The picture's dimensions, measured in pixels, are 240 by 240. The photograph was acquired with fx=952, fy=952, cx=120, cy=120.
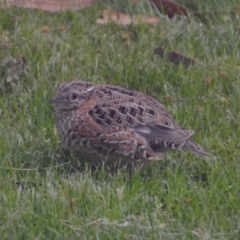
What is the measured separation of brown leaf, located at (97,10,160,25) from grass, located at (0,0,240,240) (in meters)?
0.08

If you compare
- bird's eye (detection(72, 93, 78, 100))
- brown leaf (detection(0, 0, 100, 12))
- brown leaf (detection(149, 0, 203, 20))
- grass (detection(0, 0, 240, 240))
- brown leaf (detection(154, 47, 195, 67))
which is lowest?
grass (detection(0, 0, 240, 240))

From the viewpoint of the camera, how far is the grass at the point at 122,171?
5.68 metres

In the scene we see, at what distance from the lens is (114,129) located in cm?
654

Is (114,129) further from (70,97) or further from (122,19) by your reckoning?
(122,19)

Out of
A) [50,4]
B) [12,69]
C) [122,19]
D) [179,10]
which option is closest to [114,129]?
[12,69]

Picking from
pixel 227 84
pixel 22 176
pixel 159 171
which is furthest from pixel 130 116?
pixel 227 84

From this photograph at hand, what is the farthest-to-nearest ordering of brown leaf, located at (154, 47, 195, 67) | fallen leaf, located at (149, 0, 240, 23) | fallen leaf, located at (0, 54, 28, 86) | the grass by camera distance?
fallen leaf, located at (149, 0, 240, 23) < brown leaf, located at (154, 47, 195, 67) < fallen leaf, located at (0, 54, 28, 86) < the grass

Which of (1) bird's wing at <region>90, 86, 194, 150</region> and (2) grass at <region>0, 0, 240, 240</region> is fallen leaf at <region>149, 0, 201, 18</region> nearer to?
(2) grass at <region>0, 0, 240, 240</region>

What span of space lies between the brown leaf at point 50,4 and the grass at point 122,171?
9 centimetres

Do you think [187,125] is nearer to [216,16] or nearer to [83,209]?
[83,209]

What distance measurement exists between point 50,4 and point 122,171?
293 cm

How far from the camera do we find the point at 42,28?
8.40 meters

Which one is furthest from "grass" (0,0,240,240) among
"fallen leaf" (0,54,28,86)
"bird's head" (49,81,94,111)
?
"bird's head" (49,81,94,111)

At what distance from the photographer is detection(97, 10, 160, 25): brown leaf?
28.9ft
